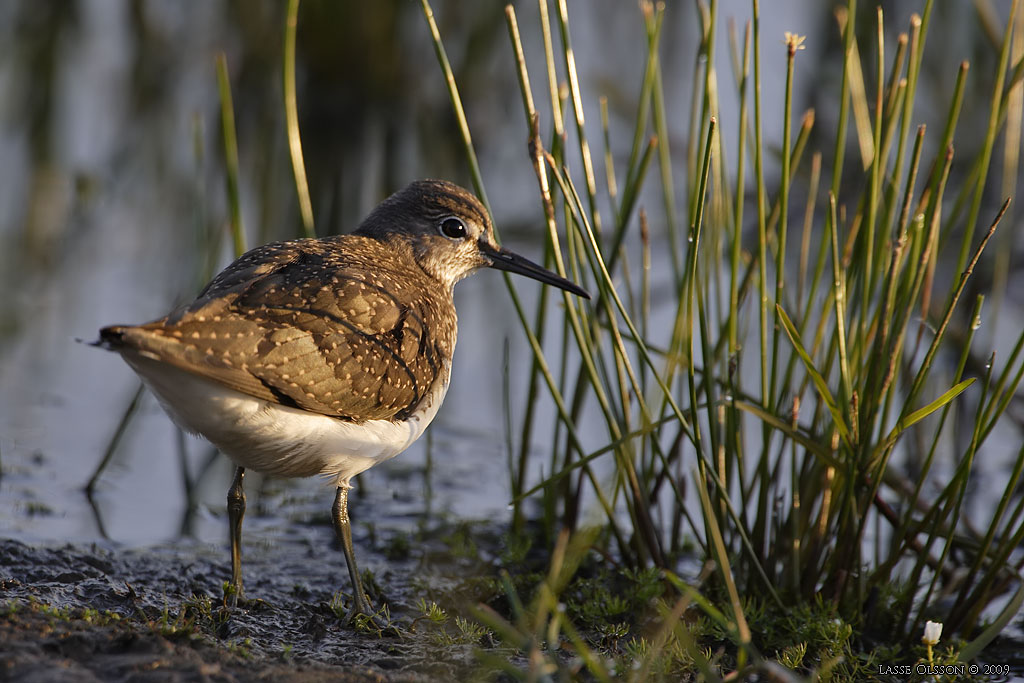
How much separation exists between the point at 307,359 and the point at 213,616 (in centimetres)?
115

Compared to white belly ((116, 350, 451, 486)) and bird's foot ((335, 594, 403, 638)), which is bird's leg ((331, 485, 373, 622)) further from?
white belly ((116, 350, 451, 486))

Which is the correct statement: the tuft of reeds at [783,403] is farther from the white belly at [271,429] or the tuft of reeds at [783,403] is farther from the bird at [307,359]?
the white belly at [271,429]

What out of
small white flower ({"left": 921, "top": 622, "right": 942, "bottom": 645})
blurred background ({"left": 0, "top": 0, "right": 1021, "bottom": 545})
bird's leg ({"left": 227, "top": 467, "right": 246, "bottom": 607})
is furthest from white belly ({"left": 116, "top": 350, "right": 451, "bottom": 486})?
small white flower ({"left": 921, "top": 622, "right": 942, "bottom": 645})

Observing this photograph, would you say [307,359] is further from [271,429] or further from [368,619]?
[368,619]

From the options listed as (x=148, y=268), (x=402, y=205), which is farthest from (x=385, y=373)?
(x=148, y=268)

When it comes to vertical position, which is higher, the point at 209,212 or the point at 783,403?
the point at 209,212

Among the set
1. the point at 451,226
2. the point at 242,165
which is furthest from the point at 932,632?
the point at 242,165

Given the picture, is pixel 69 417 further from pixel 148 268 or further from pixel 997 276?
pixel 997 276

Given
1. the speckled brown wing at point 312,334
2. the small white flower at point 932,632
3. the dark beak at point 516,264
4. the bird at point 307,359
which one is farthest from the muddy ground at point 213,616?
the small white flower at point 932,632

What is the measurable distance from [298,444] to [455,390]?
11.2 ft

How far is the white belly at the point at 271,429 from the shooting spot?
14.0 ft

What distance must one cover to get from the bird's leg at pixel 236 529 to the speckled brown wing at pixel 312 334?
0.85 m

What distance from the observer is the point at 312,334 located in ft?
15.0

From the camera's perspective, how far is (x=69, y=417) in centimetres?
705
